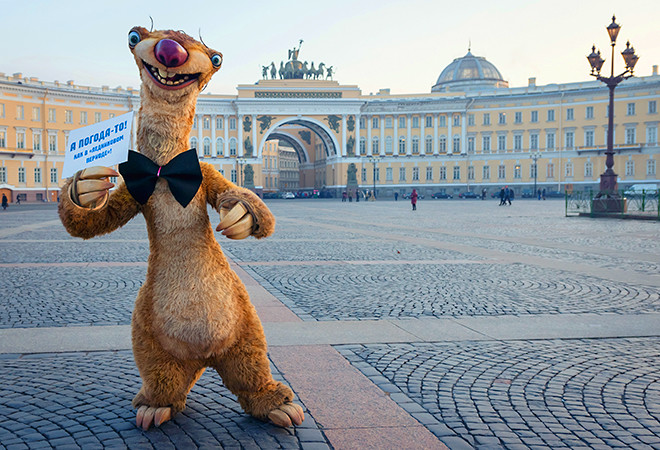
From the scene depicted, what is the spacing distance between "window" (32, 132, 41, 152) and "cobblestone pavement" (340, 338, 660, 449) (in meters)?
65.8

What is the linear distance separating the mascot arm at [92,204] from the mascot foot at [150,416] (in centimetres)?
97

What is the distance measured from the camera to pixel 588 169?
65.4 meters

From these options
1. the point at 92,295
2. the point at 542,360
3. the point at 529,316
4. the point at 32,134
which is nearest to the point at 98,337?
the point at 92,295

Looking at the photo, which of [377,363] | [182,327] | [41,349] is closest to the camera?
[182,327]

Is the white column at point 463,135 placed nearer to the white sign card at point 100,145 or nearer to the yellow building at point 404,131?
the yellow building at point 404,131

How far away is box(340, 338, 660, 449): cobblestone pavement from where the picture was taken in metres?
3.09

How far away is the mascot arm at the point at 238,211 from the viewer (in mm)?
2910

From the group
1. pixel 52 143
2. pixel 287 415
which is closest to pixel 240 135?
pixel 52 143

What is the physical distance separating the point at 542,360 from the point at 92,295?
5027 mm

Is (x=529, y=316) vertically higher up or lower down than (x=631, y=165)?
lower down

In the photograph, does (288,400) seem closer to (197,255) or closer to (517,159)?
(197,255)

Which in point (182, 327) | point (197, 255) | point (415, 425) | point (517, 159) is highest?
point (517, 159)

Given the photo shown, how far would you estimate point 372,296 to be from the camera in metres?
6.95

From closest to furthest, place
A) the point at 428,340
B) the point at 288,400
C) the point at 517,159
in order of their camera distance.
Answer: the point at 288,400 → the point at 428,340 → the point at 517,159
